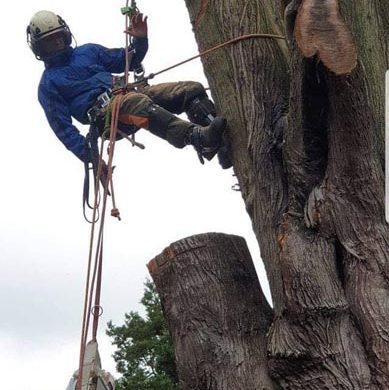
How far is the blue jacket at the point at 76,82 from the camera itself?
19.0ft

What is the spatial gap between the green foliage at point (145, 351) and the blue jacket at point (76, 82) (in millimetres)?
11209

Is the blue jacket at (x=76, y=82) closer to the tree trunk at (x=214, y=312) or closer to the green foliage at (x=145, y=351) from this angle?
the tree trunk at (x=214, y=312)

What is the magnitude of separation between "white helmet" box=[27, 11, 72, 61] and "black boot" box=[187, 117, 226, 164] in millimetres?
1639

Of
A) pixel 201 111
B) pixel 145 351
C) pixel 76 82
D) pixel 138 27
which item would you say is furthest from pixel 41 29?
pixel 145 351

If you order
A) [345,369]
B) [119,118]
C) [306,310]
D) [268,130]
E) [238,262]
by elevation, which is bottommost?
[345,369]

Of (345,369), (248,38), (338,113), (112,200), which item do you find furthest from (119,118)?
(345,369)

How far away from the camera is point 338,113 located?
331 cm

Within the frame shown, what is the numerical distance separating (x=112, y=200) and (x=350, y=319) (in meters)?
1.93

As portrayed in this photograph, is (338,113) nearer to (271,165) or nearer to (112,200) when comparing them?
(271,165)

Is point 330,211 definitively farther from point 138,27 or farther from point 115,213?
point 138,27

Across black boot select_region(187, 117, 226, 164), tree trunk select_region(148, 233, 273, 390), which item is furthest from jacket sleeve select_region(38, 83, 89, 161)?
tree trunk select_region(148, 233, 273, 390)

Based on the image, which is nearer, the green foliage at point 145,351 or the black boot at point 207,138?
the black boot at point 207,138

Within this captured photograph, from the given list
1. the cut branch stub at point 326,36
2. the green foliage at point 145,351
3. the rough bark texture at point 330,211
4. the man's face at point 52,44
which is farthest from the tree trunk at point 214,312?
the green foliage at point 145,351

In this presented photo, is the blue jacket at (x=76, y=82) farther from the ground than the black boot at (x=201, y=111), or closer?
farther from the ground
